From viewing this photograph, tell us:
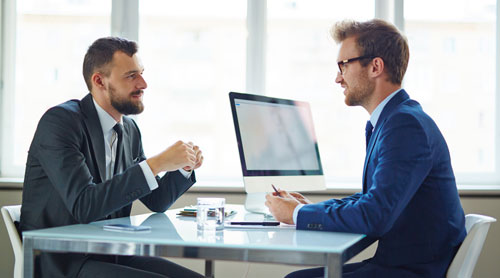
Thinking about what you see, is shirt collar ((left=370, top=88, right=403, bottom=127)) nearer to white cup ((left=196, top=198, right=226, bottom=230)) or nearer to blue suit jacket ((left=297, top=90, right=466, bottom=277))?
blue suit jacket ((left=297, top=90, right=466, bottom=277))

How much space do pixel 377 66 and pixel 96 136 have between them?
1.03 m

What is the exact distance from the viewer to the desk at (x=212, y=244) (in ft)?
4.26

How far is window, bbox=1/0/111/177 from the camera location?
3.70 metres

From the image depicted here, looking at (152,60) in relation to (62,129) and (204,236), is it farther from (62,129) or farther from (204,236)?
(204,236)

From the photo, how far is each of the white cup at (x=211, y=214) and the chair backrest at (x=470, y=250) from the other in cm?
72

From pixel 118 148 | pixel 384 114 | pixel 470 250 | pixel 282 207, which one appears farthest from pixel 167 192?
pixel 470 250

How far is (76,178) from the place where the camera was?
1.77 metres

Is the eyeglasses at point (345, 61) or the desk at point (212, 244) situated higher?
the eyeglasses at point (345, 61)

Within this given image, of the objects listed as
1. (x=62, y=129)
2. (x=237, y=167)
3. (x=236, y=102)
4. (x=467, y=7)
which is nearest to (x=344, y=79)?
(x=236, y=102)

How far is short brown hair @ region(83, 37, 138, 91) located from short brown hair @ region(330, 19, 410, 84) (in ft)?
3.00

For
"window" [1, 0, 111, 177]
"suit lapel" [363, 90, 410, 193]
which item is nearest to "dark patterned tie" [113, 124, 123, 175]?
"suit lapel" [363, 90, 410, 193]

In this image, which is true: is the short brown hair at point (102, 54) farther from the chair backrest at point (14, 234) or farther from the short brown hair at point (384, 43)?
the short brown hair at point (384, 43)

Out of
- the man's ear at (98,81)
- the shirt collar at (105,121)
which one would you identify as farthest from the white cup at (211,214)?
the man's ear at (98,81)

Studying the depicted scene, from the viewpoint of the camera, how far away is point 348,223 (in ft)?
5.21
